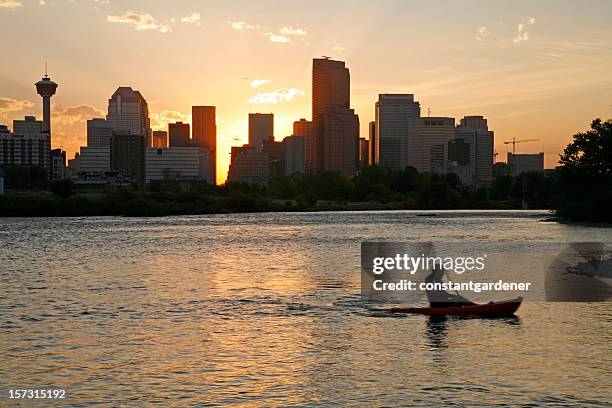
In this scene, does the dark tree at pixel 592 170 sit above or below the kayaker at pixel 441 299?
above

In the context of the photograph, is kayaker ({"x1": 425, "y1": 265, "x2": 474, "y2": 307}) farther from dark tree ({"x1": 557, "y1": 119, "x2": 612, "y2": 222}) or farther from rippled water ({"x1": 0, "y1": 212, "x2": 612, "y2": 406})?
dark tree ({"x1": 557, "y1": 119, "x2": 612, "y2": 222})

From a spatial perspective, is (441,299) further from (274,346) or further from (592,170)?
(592,170)

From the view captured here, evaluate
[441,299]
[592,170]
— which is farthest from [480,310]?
[592,170]

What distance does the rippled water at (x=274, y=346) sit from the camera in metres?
27.4

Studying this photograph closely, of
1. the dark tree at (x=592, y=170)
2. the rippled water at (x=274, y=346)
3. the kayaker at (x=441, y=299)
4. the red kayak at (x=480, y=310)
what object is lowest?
the rippled water at (x=274, y=346)

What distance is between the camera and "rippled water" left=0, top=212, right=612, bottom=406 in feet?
89.8

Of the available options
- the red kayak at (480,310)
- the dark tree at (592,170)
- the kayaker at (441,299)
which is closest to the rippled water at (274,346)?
the red kayak at (480,310)

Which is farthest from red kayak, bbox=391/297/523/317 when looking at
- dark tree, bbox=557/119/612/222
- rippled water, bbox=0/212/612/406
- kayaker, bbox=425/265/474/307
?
dark tree, bbox=557/119/612/222

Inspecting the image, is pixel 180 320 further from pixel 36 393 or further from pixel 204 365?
pixel 36 393

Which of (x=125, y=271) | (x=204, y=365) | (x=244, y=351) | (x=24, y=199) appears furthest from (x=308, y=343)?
(x=24, y=199)

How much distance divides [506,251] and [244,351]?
56.5 meters

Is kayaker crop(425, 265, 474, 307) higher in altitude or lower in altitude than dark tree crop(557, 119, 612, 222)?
lower

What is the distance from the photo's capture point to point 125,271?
68250 millimetres

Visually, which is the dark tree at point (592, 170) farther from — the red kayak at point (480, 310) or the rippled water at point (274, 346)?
the red kayak at point (480, 310)
